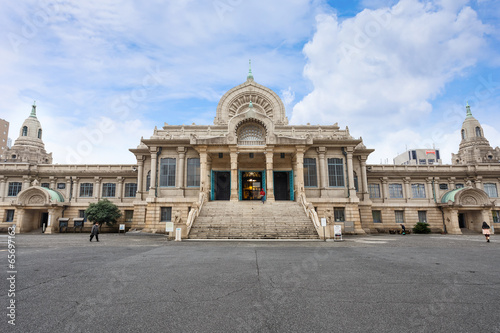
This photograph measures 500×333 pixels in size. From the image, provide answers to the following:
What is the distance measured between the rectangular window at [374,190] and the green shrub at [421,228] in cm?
569

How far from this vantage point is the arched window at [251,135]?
98.0ft

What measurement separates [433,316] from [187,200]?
89.0 feet

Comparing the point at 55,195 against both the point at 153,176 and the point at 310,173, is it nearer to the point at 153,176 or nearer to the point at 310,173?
the point at 153,176

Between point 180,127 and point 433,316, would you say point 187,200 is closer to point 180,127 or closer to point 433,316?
point 180,127

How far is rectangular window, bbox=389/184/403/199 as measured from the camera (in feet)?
121

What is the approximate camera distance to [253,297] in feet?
19.0

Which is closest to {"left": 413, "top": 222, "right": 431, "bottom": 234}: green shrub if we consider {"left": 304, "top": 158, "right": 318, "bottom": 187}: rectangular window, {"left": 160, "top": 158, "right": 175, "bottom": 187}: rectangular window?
{"left": 304, "top": 158, "right": 318, "bottom": 187}: rectangular window

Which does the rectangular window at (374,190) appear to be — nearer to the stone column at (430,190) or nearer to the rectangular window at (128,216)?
the stone column at (430,190)

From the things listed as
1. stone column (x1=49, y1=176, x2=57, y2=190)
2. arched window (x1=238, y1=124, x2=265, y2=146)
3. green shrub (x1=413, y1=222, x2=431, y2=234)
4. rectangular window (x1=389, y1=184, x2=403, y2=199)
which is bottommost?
green shrub (x1=413, y1=222, x2=431, y2=234)

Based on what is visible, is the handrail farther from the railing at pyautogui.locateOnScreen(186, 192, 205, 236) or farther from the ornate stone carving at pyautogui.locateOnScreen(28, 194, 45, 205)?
the ornate stone carving at pyautogui.locateOnScreen(28, 194, 45, 205)

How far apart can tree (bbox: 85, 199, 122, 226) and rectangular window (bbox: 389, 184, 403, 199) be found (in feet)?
119

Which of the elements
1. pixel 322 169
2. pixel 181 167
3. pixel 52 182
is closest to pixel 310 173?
pixel 322 169

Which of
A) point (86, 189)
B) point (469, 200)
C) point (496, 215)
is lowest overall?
point (496, 215)

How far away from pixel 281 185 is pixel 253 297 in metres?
28.0
